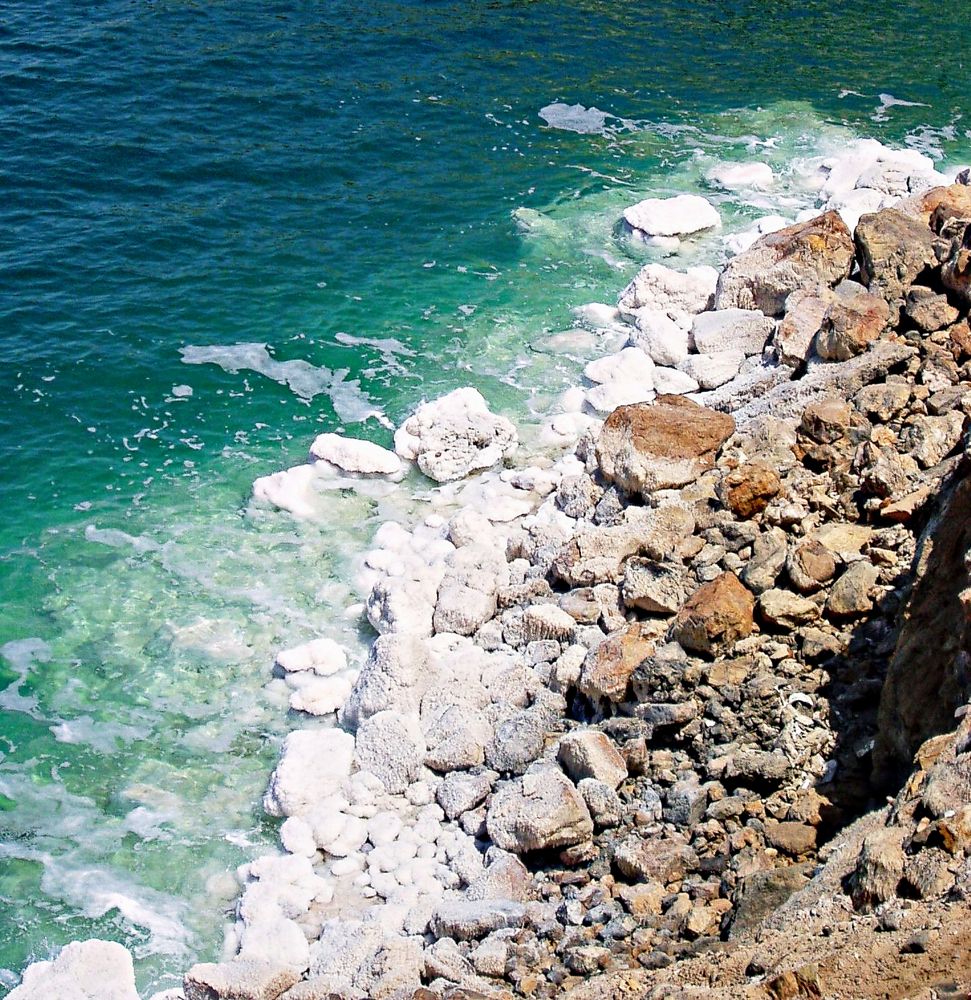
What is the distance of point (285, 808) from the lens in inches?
631

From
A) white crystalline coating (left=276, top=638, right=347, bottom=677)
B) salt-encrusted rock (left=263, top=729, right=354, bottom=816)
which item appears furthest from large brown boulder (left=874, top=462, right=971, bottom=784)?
white crystalline coating (left=276, top=638, right=347, bottom=677)

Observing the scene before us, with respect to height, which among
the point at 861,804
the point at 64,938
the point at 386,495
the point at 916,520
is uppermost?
the point at 916,520

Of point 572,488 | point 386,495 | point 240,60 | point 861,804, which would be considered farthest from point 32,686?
point 240,60

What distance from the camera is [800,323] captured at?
21.4 meters

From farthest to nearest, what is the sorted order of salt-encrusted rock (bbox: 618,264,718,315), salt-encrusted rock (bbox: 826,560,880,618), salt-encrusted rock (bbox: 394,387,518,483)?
salt-encrusted rock (bbox: 618,264,718,315) < salt-encrusted rock (bbox: 394,387,518,483) < salt-encrusted rock (bbox: 826,560,880,618)

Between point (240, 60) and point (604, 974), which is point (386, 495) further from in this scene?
point (240, 60)

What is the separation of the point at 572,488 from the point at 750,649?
19.9ft

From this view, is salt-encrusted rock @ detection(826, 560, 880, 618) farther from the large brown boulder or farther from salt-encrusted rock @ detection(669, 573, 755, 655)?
the large brown boulder

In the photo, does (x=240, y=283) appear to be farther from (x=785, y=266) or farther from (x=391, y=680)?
(x=391, y=680)

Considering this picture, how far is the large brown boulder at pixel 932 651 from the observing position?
11695 mm

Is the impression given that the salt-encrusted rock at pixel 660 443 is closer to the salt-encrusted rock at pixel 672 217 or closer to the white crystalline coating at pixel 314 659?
the white crystalline coating at pixel 314 659

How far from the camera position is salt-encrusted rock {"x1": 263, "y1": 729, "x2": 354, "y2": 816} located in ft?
52.5

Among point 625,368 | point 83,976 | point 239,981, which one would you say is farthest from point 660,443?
point 83,976

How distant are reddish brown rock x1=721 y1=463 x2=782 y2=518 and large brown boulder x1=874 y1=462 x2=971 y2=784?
3.63 metres
